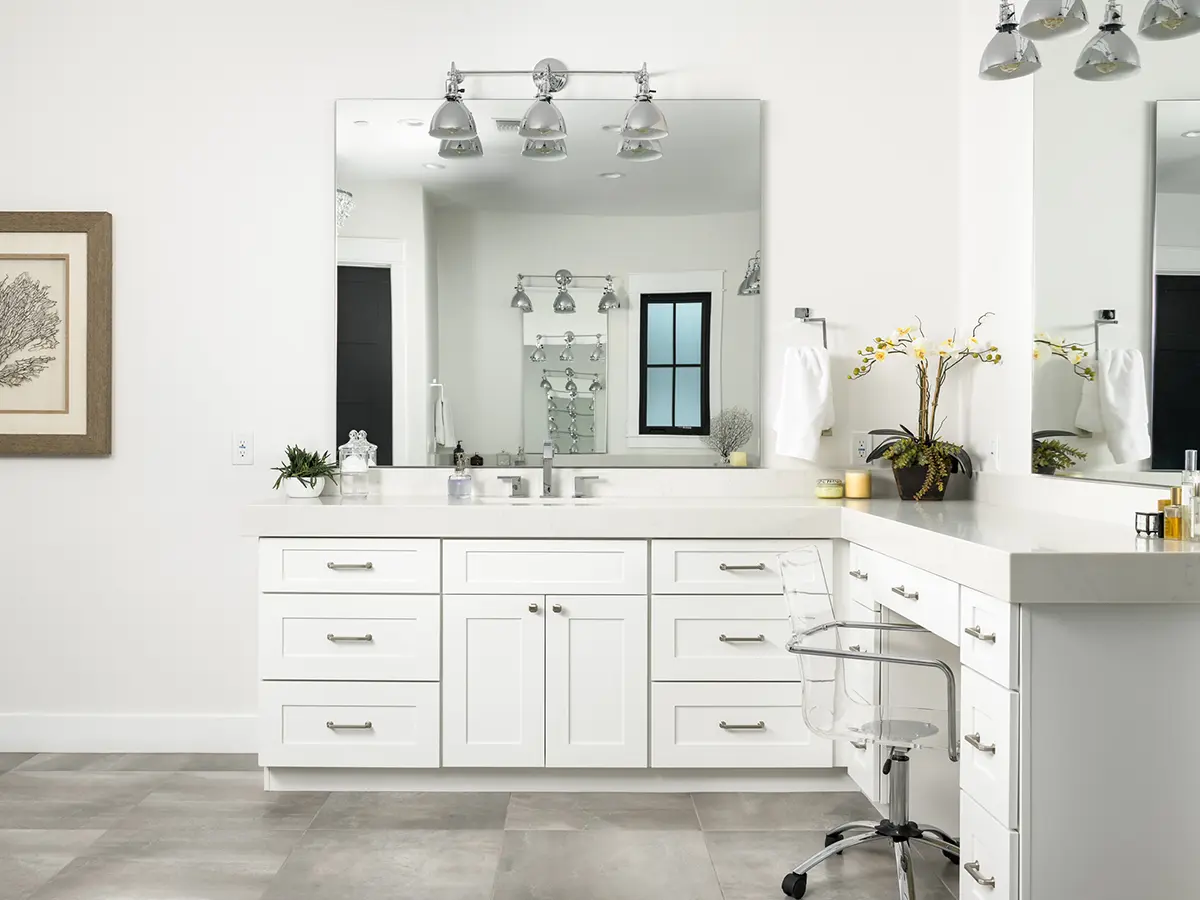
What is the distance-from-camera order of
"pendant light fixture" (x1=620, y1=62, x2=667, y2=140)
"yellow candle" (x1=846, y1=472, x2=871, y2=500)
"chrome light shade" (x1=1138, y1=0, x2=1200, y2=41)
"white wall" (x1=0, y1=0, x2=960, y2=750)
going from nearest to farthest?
"chrome light shade" (x1=1138, y1=0, x2=1200, y2=41) < "pendant light fixture" (x1=620, y1=62, x2=667, y2=140) < "yellow candle" (x1=846, y1=472, x2=871, y2=500) < "white wall" (x1=0, y1=0, x2=960, y2=750)

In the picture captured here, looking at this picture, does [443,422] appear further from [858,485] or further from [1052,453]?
[1052,453]

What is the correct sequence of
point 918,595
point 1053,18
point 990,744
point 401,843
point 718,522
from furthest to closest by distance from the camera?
point 718,522
point 401,843
point 918,595
point 1053,18
point 990,744

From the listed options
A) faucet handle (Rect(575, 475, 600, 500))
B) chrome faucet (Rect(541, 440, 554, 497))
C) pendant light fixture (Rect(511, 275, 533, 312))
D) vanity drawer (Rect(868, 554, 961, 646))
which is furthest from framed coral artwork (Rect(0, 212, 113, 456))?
vanity drawer (Rect(868, 554, 961, 646))

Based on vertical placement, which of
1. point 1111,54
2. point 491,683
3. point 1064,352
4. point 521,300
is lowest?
point 491,683

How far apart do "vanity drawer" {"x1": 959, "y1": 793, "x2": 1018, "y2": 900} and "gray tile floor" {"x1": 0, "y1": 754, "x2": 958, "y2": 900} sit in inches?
16.5

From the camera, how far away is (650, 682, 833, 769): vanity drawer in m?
2.91

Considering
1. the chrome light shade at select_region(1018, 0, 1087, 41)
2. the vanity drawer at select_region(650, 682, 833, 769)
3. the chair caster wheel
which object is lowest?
the chair caster wheel

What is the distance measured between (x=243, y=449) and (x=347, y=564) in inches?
29.5

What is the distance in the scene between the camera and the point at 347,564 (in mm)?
2904

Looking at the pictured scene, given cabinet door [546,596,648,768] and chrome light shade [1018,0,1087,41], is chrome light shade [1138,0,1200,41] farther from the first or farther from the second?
cabinet door [546,596,648,768]

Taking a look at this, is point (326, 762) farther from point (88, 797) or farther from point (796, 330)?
point (796, 330)

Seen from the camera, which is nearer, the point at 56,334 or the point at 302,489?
the point at 302,489

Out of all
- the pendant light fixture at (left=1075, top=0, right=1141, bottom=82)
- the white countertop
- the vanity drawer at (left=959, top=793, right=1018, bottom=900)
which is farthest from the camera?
the pendant light fixture at (left=1075, top=0, right=1141, bottom=82)

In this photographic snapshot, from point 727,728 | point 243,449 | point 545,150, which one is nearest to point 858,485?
point 727,728
